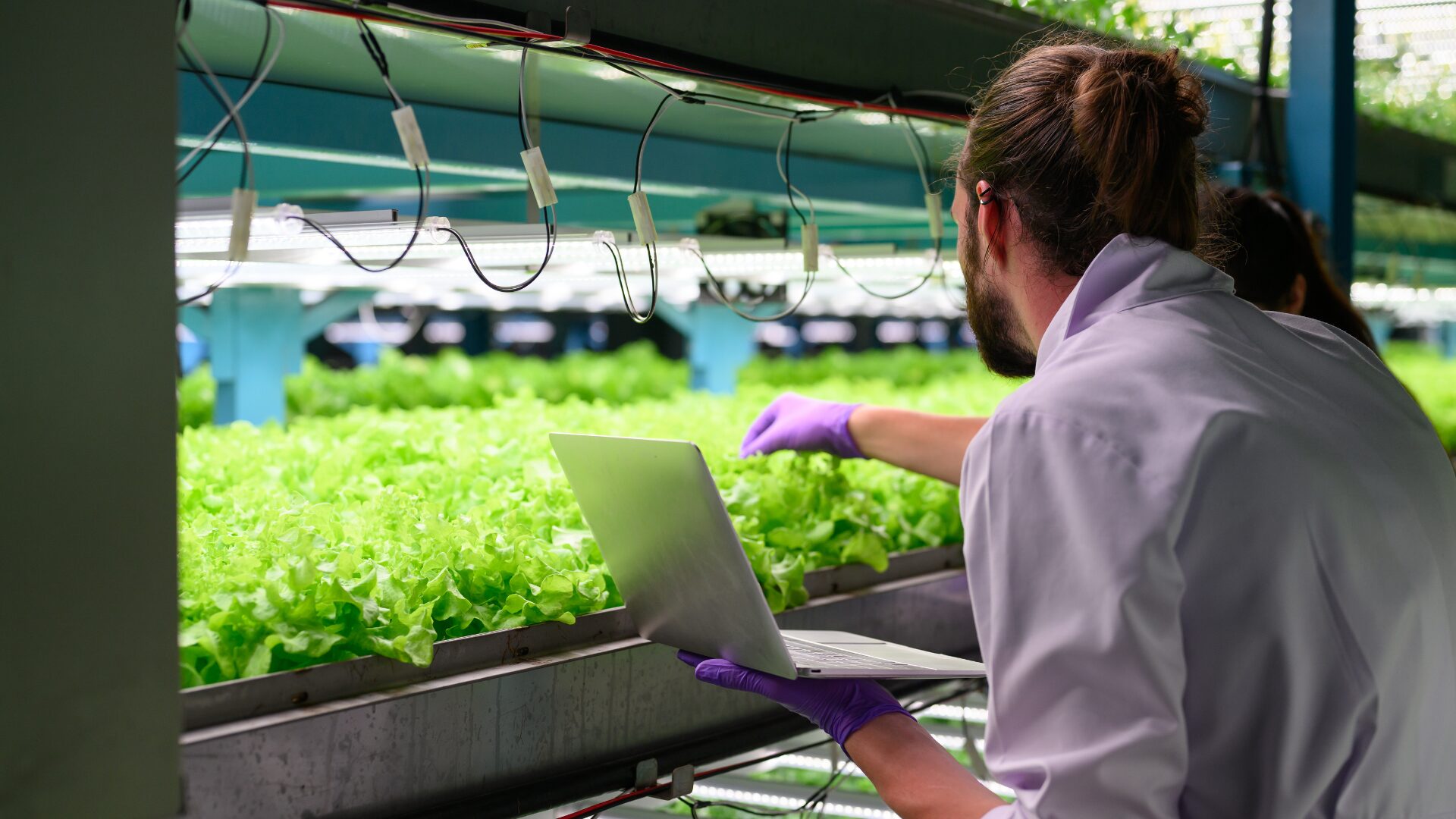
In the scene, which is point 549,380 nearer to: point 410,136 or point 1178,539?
point 410,136

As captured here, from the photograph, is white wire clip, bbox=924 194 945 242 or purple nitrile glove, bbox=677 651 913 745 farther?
white wire clip, bbox=924 194 945 242

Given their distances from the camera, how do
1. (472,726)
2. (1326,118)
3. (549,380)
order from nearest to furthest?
1. (472,726)
2. (1326,118)
3. (549,380)

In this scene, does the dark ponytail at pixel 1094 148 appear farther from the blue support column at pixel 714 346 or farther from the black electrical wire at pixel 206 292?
the blue support column at pixel 714 346

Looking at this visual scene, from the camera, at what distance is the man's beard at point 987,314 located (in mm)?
1427

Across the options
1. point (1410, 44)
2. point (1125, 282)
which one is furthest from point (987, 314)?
point (1410, 44)

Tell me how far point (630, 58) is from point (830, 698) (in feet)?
3.53

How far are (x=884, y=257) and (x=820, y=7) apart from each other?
0.76 meters

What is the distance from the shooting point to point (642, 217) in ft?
6.30

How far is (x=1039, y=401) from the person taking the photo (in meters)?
1.10

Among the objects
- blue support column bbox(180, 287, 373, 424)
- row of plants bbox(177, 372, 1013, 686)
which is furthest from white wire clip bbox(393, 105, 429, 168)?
blue support column bbox(180, 287, 373, 424)

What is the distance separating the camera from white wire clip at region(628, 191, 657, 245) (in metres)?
1.91

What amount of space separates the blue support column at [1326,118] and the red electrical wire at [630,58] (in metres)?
2.06

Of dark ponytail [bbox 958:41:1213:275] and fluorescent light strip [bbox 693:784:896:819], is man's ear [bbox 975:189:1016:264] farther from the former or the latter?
fluorescent light strip [bbox 693:784:896:819]

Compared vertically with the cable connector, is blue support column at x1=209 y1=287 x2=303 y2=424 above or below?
below
